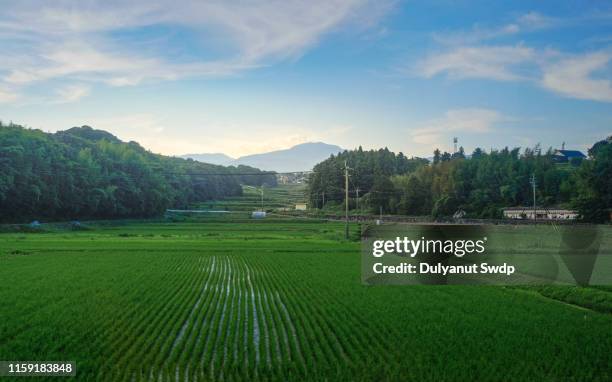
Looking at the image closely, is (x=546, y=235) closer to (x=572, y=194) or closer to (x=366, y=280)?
(x=366, y=280)

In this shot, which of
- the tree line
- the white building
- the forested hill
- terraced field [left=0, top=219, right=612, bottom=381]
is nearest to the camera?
terraced field [left=0, top=219, right=612, bottom=381]

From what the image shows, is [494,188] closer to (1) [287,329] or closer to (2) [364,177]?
(2) [364,177]

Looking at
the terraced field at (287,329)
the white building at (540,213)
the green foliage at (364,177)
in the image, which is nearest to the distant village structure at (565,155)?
the green foliage at (364,177)

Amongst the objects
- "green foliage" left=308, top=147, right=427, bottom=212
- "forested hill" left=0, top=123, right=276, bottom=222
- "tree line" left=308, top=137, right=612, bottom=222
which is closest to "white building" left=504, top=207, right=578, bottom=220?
"tree line" left=308, top=137, right=612, bottom=222

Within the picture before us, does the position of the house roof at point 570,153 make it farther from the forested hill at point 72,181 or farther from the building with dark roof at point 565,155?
the forested hill at point 72,181

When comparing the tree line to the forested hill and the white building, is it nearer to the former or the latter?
the white building

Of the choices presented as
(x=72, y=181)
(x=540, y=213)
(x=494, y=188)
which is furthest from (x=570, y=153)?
(x=72, y=181)

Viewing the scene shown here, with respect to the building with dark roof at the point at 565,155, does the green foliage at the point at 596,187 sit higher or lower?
lower
